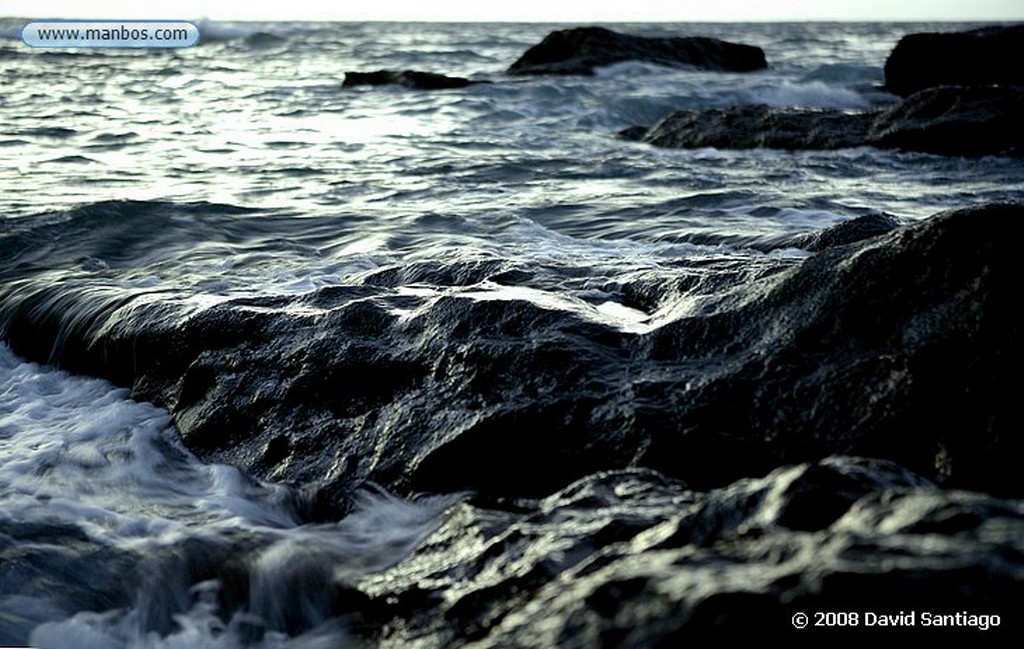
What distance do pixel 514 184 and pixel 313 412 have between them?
18.4ft

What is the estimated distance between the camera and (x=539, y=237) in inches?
253

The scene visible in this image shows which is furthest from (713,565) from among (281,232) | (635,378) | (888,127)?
(888,127)

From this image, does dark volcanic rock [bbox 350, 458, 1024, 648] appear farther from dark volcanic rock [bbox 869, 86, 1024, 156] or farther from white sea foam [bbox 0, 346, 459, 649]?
dark volcanic rock [bbox 869, 86, 1024, 156]

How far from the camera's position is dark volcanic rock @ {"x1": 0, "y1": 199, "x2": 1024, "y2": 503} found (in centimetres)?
261

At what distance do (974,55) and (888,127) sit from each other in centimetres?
689

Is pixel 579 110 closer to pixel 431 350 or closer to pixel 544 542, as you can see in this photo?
pixel 431 350

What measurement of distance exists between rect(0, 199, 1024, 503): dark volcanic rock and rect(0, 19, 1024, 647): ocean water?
14 centimetres

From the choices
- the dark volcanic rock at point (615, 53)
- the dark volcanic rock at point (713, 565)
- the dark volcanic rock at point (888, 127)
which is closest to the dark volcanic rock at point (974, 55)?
the dark volcanic rock at point (888, 127)

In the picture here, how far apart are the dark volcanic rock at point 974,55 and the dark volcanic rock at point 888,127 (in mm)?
5517

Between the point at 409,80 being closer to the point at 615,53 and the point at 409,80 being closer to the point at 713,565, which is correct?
the point at 615,53

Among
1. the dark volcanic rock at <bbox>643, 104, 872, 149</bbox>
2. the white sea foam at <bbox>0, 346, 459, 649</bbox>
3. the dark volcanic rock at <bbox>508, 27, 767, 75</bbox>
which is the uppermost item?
the dark volcanic rock at <bbox>508, 27, 767, 75</bbox>

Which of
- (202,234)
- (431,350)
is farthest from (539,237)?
(431,350)

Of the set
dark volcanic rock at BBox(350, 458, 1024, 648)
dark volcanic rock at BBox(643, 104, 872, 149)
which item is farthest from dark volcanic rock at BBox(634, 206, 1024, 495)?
dark volcanic rock at BBox(643, 104, 872, 149)

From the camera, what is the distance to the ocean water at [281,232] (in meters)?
2.75
